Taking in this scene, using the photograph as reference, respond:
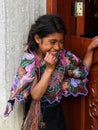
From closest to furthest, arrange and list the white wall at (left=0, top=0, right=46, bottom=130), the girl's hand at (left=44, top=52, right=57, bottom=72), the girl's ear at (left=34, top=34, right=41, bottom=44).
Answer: the girl's hand at (left=44, top=52, right=57, bottom=72) < the girl's ear at (left=34, top=34, right=41, bottom=44) < the white wall at (left=0, top=0, right=46, bottom=130)

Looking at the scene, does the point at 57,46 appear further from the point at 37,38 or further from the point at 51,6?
the point at 51,6

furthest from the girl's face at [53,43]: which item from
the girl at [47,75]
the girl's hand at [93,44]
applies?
the girl's hand at [93,44]

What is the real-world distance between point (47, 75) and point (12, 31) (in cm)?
45

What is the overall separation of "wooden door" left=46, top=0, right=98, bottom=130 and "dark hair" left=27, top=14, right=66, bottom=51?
0.22m

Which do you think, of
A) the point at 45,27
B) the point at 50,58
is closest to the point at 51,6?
the point at 45,27

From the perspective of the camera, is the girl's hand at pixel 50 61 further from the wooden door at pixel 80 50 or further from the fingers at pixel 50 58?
the wooden door at pixel 80 50

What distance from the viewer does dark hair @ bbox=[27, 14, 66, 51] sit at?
2.15 metres

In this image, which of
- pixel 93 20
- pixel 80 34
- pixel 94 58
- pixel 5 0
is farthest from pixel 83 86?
pixel 5 0

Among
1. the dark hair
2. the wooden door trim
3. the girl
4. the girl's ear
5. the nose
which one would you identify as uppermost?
the wooden door trim

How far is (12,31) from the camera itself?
2371 mm

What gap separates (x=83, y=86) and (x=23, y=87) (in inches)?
16.6

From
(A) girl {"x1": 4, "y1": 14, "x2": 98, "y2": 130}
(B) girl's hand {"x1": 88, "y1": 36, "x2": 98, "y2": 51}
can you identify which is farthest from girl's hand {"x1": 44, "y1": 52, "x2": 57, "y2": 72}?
(B) girl's hand {"x1": 88, "y1": 36, "x2": 98, "y2": 51}

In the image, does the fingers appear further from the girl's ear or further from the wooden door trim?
the wooden door trim

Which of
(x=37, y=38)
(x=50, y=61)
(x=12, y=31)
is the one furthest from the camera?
(x=12, y=31)
